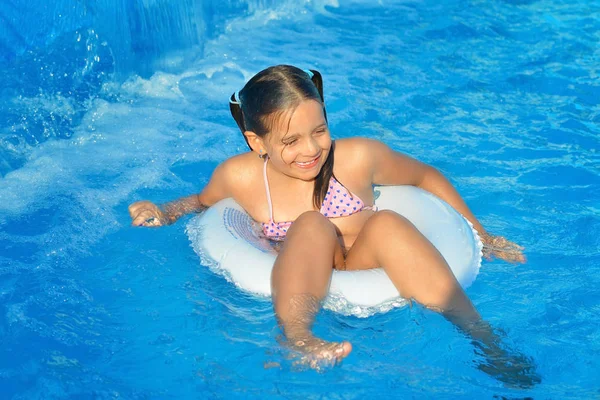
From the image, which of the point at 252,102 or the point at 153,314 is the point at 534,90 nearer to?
the point at 252,102

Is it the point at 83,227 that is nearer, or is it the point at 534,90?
the point at 83,227

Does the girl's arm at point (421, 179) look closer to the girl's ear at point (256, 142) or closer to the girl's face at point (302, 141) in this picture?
the girl's face at point (302, 141)

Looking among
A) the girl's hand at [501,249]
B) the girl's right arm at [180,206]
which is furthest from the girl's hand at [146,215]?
the girl's hand at [501,249]

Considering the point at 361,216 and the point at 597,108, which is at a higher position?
the point at 361,216

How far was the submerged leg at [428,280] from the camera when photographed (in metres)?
2.67

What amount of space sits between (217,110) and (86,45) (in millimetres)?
1084

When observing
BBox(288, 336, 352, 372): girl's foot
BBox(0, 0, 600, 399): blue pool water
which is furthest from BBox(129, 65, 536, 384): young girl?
BBox(0, 0, 600, 399): blue pool water

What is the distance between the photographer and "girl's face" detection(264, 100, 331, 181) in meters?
2.99

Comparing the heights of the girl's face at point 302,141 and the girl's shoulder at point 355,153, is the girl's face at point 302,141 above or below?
above

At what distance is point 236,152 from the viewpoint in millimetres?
4812

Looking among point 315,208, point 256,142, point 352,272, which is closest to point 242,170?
point 256,142

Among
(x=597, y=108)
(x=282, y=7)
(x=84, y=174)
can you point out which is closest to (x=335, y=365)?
(x=84, y=174)

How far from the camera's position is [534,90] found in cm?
566

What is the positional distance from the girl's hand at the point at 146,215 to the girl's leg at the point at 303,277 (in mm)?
796
